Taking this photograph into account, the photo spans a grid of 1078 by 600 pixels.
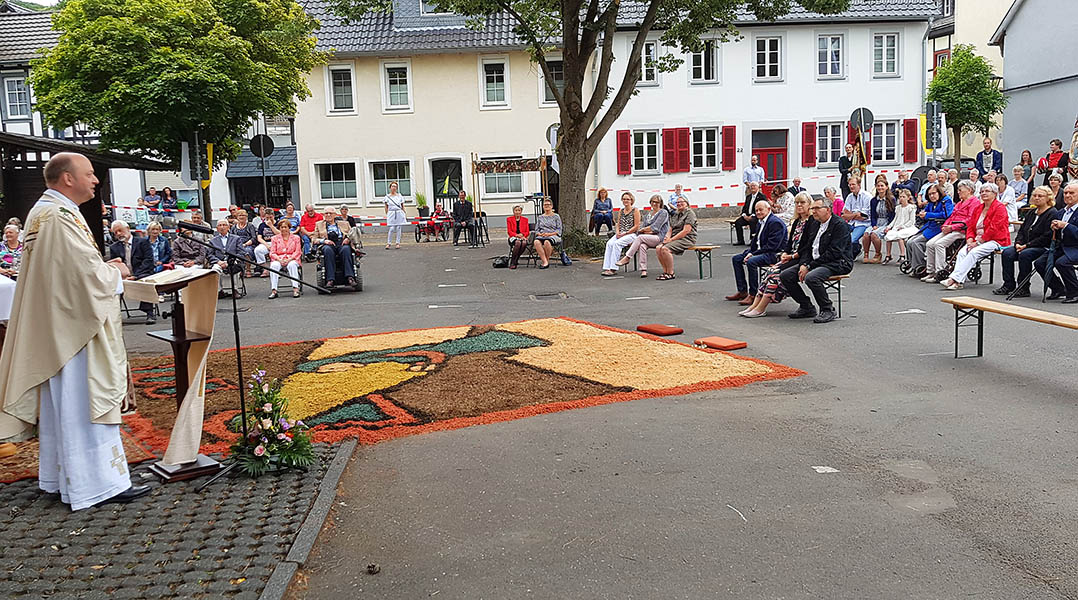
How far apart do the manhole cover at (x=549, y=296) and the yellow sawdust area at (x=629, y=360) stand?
3.79 meters

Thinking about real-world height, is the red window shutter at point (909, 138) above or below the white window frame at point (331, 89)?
below

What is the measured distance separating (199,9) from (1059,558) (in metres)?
27.4

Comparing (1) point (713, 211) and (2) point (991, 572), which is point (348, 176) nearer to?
(1) point (713, 211)

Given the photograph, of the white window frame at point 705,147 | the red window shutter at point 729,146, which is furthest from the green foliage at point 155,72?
the red window shutter at point 729,146

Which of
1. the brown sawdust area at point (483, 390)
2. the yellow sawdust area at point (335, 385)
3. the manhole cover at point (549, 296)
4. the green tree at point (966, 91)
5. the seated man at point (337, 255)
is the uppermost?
the green tree at point (966, 91)

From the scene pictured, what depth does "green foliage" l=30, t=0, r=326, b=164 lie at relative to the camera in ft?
86.2

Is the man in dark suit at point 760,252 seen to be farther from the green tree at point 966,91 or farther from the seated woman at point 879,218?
the green tree at point 966,91

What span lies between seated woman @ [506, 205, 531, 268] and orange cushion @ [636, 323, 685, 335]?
28.4 feet

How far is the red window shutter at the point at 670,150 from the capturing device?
3634cm

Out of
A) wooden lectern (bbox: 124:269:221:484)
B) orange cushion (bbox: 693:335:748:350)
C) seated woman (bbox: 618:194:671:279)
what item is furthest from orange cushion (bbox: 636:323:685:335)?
wooden lectern (bbox: 124:269:221:484)

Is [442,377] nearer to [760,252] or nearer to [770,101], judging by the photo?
[760,252]

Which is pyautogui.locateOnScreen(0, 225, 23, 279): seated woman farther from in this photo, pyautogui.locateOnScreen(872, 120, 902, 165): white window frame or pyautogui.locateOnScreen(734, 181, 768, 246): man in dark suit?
pyautogui.locateOnScreen(872, 120, 902, 165): white window frame

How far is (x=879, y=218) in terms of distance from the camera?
19328 mm

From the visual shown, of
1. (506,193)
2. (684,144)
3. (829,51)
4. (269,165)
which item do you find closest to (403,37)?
(506,193)
